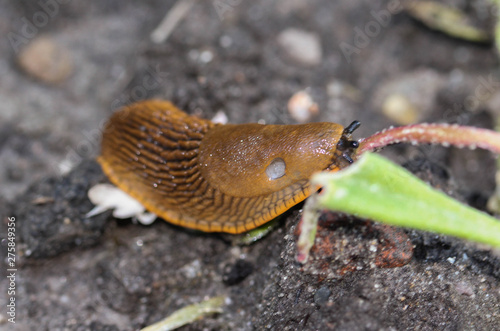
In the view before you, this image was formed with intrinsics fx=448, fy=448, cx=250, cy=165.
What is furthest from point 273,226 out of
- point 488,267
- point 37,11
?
point 37,11

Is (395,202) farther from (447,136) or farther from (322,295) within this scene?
(322,295)

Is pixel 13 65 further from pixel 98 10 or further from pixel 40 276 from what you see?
pixel 40 276

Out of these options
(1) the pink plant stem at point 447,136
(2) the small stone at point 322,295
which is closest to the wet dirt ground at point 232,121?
(2) the small stone at point 322,295

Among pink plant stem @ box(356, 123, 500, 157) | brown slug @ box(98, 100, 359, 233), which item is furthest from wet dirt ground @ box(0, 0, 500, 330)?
pink plant stem @ box(356, 123, 500, 157)

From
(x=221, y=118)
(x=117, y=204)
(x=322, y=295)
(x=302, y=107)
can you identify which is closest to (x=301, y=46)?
(x=302, y=107)

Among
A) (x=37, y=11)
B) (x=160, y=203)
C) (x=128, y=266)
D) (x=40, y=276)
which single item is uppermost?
(x=37, y=11)
